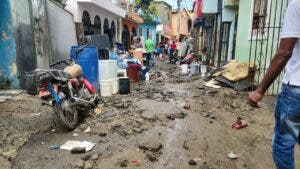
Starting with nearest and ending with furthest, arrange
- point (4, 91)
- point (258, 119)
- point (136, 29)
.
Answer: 1. point (258, 119)
2. point (4, 91)
3. point (136, 29)

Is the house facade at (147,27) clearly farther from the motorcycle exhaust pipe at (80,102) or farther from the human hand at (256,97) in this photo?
the human hand at (256,97)

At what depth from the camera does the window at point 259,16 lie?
808cm

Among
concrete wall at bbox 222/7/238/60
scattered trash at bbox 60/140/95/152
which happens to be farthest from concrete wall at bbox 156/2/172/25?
scattered trash at bbox 60/140/95/152

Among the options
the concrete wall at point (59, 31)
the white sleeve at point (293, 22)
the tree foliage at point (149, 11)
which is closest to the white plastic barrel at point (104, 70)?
the concrete wall at point (59, 31)

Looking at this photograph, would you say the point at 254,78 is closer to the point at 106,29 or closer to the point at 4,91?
the point at 4,91

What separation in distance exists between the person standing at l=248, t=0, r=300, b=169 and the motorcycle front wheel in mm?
3330

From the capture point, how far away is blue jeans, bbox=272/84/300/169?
2.14 m

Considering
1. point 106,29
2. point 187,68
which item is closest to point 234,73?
point 187,68

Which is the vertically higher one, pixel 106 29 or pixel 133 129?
pixel 106 29

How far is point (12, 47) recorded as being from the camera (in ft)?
24.1

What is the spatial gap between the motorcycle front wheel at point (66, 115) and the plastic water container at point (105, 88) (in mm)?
2643

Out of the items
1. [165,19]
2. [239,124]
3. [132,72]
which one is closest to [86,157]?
[239,124]

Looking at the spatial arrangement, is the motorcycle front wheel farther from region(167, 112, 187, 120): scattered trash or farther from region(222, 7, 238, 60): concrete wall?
region(222, 7, 238, 60): concrete wall

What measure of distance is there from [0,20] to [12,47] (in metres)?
0.71
